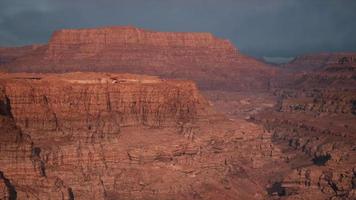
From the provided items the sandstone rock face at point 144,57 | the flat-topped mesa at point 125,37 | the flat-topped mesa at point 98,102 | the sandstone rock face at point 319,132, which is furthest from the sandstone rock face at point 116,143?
the flat-topped mesa at point 125,37

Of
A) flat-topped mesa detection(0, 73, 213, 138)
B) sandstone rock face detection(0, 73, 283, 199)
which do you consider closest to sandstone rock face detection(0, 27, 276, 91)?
flat-topped mesa detection(0, 73, 213, 138)

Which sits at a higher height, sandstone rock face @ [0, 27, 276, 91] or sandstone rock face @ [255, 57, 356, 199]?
sandstone rock face @ [0, 27, 276, 91]

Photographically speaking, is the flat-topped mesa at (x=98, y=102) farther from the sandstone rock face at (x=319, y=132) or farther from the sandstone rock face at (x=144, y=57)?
the sandstone rock face at (x=144, y=57)

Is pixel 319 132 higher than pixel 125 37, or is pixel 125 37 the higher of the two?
pixel 125 37

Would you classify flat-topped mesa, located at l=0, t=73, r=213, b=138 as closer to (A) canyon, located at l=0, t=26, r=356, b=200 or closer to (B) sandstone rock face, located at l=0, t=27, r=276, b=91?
(A) canyon, located at l=0, t=26, r=356, b=200

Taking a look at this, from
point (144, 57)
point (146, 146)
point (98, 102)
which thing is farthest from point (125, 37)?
point (146, 146)

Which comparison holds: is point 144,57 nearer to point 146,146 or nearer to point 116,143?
point 146,146
